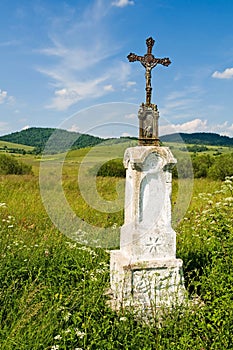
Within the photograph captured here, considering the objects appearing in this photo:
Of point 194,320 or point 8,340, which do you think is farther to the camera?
point 194,320

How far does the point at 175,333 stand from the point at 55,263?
221 cm

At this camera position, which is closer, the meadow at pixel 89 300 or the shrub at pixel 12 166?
the meadow at pixel 89 300

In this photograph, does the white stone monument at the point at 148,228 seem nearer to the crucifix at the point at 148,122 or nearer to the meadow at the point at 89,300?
the crucifix at the point at 148,122

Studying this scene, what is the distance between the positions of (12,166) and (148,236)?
16720mm

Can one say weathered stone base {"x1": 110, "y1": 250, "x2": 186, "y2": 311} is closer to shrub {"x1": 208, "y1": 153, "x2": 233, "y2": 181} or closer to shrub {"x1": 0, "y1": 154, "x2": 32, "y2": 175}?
shrub {"x1": 208, "y1": 153, "x2": 233, "y2": 181}

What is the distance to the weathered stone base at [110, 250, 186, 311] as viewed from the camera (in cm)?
461

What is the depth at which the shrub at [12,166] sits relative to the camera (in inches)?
798

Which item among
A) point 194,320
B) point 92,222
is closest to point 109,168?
point 92,222

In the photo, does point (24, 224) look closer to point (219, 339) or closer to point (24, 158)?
point (219, 339)

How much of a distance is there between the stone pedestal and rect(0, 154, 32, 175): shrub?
635 inches

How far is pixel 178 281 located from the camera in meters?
4.93

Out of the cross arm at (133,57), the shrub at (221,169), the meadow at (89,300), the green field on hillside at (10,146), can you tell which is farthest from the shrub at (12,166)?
the cross arm at (133,57)

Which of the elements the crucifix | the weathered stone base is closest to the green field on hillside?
the crucifix

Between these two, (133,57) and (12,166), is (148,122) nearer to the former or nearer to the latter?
(133,57)
